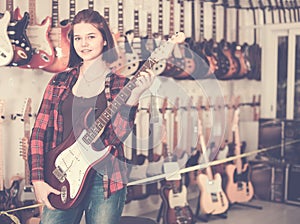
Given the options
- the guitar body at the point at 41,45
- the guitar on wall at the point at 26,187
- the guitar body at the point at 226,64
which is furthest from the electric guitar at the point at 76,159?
the guitar body at the point at 226,64

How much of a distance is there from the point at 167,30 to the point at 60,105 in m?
1.11

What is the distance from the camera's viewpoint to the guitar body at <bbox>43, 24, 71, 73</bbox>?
8.95ft

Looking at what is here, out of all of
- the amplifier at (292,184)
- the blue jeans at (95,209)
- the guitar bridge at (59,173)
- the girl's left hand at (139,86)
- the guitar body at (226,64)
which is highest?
the guitar body at (226,64)

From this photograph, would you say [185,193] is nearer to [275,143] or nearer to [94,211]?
[94,211]

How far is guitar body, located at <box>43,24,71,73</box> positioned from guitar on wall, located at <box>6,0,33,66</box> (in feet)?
0.53

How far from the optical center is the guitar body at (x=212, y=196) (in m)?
3.57

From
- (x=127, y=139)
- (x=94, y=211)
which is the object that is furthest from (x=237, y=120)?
(x=94, y=211)

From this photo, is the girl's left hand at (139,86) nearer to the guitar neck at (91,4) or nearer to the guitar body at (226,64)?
the guitar neck at (91,4)

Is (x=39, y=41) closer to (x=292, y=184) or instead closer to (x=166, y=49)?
(x=166, y=49)

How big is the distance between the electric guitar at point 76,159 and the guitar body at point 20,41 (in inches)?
18.3

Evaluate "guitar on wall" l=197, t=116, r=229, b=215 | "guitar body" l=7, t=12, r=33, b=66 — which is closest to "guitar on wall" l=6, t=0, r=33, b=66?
"guitar body" l=7, t=12, r=33, b=66

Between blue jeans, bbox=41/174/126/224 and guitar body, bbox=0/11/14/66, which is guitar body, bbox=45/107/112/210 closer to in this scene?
blue jeans, bbox=41/174/126/224

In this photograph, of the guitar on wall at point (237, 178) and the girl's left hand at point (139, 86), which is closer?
the girl's left hand at point (139, 86)

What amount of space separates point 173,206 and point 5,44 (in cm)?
158
